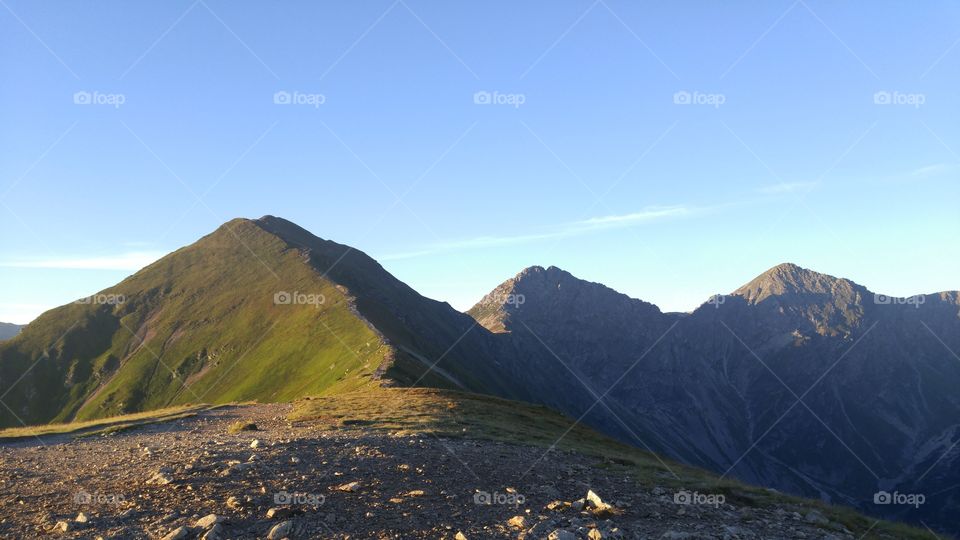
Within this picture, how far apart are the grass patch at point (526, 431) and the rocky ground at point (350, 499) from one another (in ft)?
3.72

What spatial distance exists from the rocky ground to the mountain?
57161 mm

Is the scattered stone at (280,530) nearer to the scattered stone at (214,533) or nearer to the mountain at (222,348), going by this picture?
the scattered stone at (214,533)

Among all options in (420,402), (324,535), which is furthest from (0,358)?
(324,535)

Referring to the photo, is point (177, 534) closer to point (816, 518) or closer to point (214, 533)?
point (214, 533)

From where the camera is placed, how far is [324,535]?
13.0 metres

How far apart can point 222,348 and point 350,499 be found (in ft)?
502

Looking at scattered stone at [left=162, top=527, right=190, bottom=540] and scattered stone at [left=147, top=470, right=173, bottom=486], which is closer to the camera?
scattered stone at [left=162, top=527, right=190, bottom=540]

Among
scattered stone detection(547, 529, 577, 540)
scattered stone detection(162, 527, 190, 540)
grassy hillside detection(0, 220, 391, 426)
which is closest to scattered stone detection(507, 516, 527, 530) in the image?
scattered stone detection(547, 529, 577, 540)

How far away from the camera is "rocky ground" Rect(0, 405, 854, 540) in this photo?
1367 cm

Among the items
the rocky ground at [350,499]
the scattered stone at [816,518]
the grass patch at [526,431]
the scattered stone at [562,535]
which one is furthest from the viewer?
the grass patch at [526,431]

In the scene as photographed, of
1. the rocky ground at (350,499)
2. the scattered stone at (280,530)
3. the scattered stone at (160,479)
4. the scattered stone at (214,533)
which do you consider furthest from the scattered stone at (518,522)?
the scattered stone at (160,479)

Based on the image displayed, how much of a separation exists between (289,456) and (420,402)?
84.6 ft

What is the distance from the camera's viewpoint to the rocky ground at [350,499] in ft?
44.9

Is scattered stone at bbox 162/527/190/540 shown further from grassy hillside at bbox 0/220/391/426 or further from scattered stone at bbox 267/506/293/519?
grassy hillside at bbox 0/220/391/426
